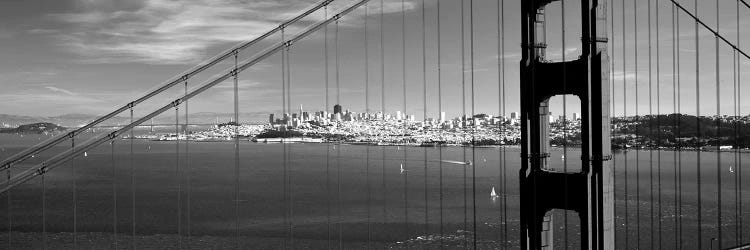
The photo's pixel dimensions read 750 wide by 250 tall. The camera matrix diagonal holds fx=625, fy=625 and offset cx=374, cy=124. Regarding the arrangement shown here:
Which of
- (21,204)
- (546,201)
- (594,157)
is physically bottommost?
(21,204)

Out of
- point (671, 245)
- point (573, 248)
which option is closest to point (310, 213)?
point (573, 248)

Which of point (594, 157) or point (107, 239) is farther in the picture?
point (107, 239)

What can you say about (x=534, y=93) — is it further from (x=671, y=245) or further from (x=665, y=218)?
(x=665, y=218)

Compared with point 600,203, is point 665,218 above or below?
below

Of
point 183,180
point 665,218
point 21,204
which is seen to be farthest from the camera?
point 183,180

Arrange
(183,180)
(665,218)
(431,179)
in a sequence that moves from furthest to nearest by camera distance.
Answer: (183,180)
(431,179)
(665,218)

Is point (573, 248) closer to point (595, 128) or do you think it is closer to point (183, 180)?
point (595, 128)

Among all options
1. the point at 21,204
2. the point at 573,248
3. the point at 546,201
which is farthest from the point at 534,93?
the point at 21,204
